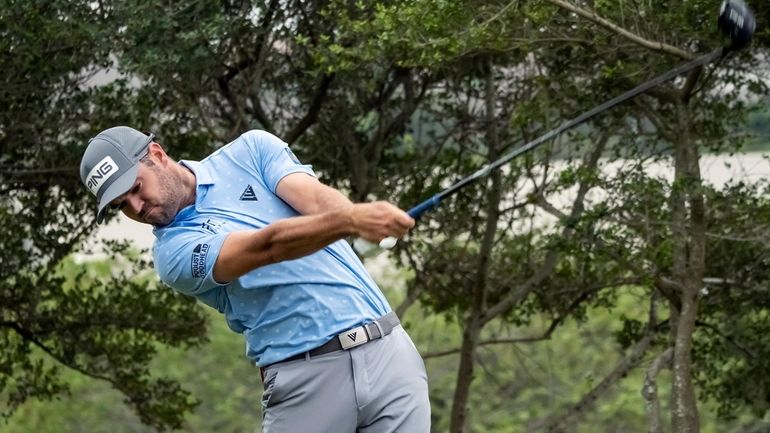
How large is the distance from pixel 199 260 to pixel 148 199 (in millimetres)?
235

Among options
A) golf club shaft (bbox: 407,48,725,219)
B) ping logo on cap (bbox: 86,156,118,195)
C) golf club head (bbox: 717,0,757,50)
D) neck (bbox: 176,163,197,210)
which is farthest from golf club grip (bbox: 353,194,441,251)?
golf club head (bbox: 717,0,757,50)

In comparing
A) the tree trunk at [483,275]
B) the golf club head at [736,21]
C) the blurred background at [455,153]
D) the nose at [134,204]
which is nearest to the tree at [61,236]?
the blurred background at [455,153]

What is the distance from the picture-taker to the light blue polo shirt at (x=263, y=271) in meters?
4.18

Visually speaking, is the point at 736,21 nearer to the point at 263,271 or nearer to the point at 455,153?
the point at 263,271

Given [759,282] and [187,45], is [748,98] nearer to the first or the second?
[759,282]

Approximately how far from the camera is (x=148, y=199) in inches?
163

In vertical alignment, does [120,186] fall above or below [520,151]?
below

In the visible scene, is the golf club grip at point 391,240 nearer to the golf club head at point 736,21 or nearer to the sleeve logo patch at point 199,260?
the sleeve logo patch at point 199,260

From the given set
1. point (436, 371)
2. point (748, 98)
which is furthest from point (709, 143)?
point (436, 371)

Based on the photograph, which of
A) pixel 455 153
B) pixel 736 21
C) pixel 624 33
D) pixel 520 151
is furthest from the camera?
pixel 455 153

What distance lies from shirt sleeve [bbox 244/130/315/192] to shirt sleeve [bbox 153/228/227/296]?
26 cm

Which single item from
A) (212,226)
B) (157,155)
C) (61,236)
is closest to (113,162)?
(157,155)

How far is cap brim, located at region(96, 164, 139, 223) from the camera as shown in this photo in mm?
4055

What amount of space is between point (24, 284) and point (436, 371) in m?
9.28
